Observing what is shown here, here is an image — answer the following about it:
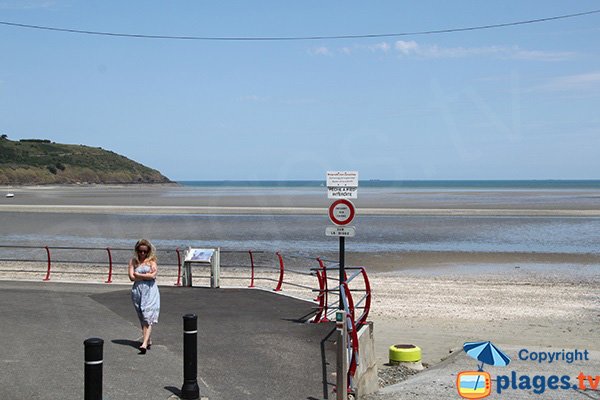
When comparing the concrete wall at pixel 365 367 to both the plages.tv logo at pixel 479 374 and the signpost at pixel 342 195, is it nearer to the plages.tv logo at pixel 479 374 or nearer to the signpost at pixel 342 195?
the plages.tv logo at pixel 479 374

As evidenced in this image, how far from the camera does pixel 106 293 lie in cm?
1681

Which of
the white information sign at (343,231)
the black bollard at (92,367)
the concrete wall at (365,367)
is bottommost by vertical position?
the concrete wall at (365,367)

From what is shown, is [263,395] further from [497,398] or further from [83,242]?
[83,242]

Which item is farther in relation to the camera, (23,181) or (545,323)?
(23,181)

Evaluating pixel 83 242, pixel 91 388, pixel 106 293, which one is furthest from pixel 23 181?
pixel 91 388

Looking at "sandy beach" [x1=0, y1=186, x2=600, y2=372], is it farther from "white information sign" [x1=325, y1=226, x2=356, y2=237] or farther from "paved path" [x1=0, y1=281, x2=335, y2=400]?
"white information sign" [x1=325, y1=226, x2=356, y2=237]

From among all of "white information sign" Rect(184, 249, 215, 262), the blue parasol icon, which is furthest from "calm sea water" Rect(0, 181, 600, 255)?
the blue parasol icon

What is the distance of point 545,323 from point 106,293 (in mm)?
9996

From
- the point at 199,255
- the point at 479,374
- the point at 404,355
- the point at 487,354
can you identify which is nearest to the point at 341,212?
the point at 404,355

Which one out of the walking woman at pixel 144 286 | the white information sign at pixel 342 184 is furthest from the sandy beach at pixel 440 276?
the walking woman at pixel 144 286

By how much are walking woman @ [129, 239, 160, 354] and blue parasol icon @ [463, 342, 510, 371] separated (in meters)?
5.39

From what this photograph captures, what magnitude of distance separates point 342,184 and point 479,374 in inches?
146

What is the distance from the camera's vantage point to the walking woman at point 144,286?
10.9 m

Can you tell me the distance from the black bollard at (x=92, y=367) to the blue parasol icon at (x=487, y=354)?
7266 mm
